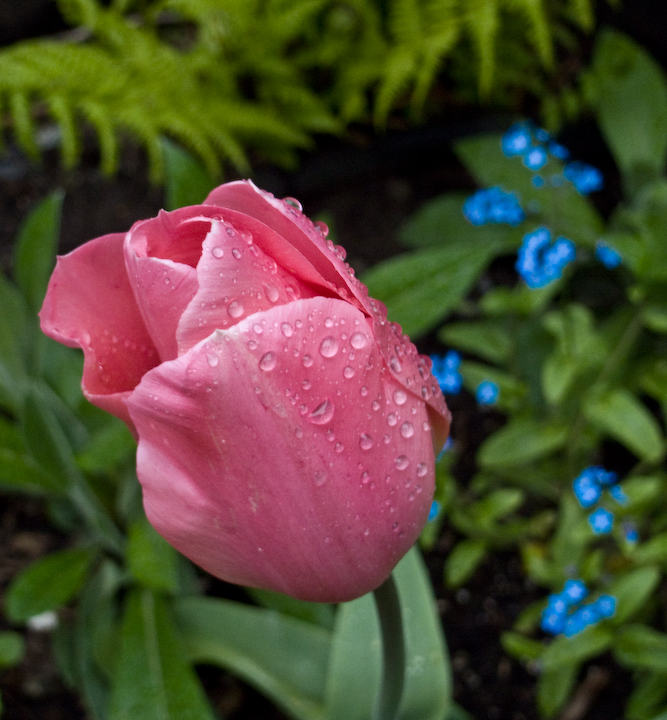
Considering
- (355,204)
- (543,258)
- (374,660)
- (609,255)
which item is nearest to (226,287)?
(374,660)

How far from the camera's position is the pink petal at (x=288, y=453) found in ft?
0.84

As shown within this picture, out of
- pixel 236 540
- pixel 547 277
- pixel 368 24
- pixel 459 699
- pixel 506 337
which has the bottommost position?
pixel 459 699

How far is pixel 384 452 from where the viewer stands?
0.29m

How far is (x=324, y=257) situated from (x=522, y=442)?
74 cm

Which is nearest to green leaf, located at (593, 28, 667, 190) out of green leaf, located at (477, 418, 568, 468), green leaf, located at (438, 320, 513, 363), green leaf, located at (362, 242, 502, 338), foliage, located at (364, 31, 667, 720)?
foliage, located at (364, 31, 667, 720)

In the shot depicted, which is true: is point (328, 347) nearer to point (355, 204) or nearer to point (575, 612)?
point (575, 612)

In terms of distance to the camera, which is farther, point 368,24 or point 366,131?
point 366,131

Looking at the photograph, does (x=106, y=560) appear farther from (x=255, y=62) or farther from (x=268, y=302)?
(x=255, y=62)

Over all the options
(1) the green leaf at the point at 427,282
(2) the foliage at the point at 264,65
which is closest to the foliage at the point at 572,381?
(1) the green leaf at the point at 427,282

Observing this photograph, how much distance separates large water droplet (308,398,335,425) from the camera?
27 centimetres

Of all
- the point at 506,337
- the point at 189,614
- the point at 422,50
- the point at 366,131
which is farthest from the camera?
the point at 366,131

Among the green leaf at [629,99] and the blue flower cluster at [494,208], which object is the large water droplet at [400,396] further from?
the green leaf at [629,99]

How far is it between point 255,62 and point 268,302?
1.23 metres

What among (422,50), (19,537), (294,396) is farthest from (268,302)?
(422,50)
